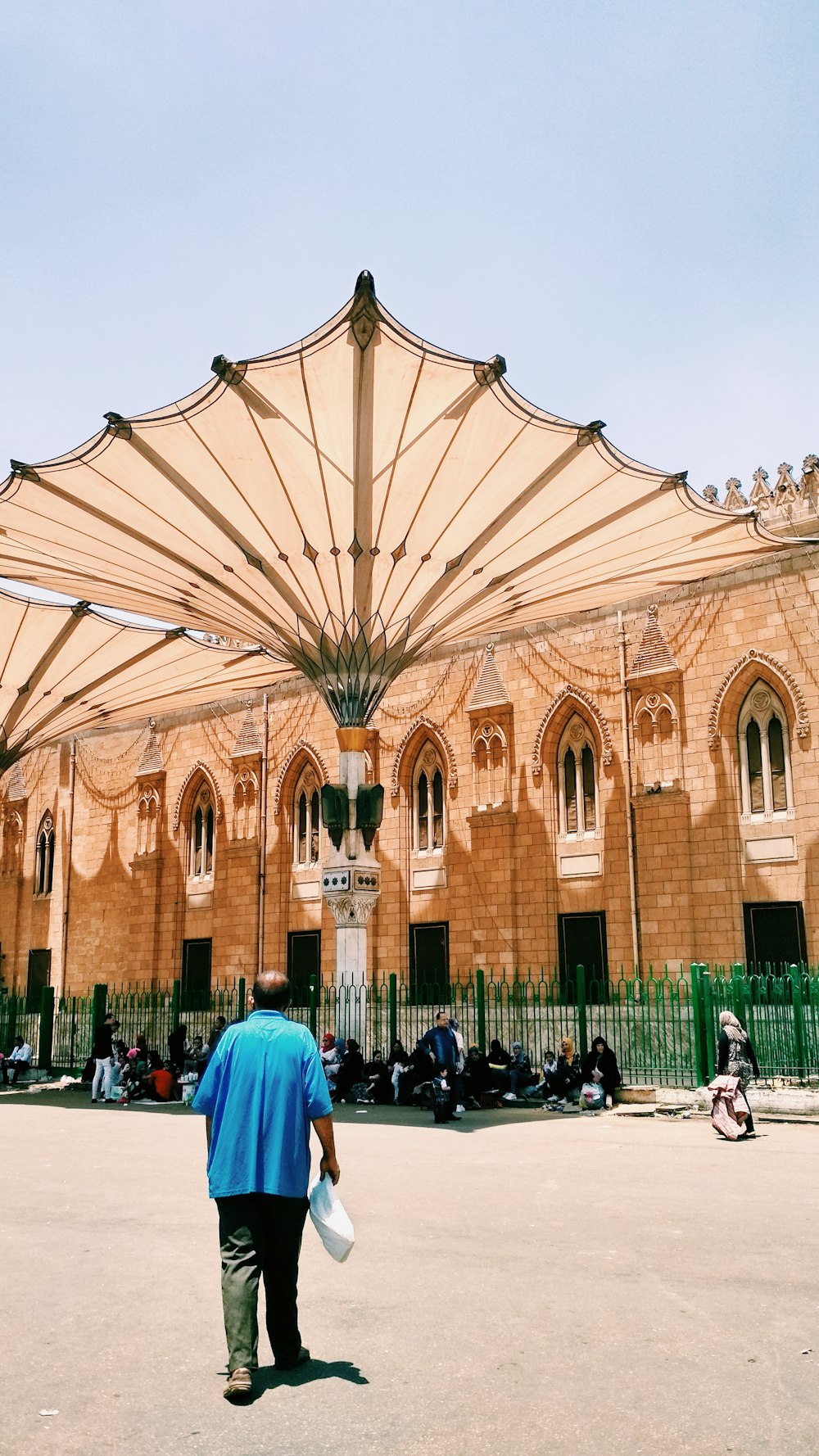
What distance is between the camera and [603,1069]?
16031 millimetres

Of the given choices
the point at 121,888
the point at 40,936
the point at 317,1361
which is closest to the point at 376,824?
the point at 317,1361

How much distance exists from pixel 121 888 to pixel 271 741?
7.42 metres

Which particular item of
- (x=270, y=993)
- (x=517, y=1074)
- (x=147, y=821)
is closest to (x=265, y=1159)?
(x=270, y=993)

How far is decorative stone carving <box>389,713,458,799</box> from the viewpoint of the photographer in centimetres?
2602

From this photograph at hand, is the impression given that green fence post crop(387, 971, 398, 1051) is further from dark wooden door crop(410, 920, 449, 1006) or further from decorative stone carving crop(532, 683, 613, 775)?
decorative stone carving crop(532, 683, 613, 775)

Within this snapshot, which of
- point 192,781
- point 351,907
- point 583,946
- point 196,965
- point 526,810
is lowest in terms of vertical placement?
point 196,965

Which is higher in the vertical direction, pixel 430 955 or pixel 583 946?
pixel 583 946

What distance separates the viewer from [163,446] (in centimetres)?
1581

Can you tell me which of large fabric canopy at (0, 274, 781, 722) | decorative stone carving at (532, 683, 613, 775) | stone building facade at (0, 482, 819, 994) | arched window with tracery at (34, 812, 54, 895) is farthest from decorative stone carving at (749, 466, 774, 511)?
arched window with tracery at (34, 812, 54, 895)

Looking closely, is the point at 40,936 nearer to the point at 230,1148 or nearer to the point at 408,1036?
the point at 408,1036

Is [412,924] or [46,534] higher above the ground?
[46,534]

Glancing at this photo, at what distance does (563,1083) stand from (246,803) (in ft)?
51.9

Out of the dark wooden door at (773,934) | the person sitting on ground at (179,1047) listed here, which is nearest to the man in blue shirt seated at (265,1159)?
the person sitting on ground at (179,1047)

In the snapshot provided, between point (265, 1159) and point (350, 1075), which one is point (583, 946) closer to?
point (350, 1075)
